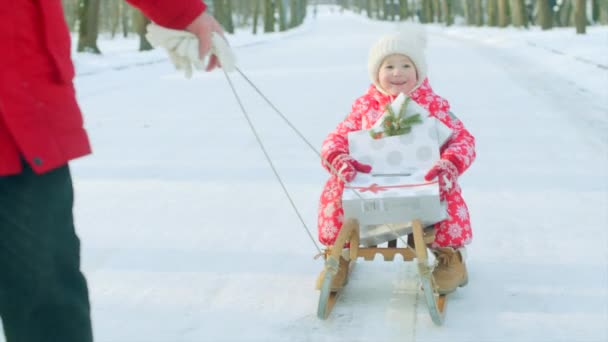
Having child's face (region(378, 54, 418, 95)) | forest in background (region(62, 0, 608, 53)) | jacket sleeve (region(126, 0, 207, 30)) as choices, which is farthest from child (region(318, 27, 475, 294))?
forest in background (region(62, 0, 608, 53))

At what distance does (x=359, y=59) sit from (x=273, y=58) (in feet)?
9.03

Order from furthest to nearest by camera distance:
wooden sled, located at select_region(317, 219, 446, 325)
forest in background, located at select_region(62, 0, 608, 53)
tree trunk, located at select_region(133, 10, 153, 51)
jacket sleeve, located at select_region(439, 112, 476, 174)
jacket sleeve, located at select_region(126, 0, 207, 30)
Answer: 1. tree trunk, located at select_region(133, 10, 153, 51)
2. forest in background, located at select_region(62, 0, 608, 53)
3. jacket sleeve, located at select_region(439, 112, 476, 174)
4. wooden sled, located at select_region(317, 219, 446, 325)
5. jacket sleeve, located at select_region(126, 0, 207, 30)

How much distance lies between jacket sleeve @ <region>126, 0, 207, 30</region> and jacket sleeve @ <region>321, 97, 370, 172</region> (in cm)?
143

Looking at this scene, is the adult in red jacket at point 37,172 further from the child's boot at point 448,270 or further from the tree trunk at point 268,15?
the tree trunk at point 268,15

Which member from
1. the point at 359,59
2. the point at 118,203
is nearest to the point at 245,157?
the point at 118,203

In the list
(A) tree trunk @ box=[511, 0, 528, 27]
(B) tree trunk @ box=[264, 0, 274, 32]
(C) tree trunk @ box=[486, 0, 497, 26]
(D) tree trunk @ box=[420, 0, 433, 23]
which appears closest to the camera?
(A) tree trunk @ box=[511, 0, 528, 27]

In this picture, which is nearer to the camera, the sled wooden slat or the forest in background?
the sled wooden slat

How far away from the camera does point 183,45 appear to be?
2.08 metres

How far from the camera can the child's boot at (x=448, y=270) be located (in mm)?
3477

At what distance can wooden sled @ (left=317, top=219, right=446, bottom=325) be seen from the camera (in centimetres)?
321

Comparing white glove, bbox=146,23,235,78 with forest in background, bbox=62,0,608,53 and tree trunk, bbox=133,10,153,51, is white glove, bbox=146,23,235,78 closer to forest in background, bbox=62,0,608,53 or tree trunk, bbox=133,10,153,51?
forest in background, bbox=62,0,608,53

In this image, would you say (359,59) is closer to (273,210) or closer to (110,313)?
(273,210)

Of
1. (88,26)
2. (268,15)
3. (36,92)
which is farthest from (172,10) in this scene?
(268,15)

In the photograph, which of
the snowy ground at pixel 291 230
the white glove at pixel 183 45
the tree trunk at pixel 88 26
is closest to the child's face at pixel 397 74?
the snowy ground at pixel 291 230
